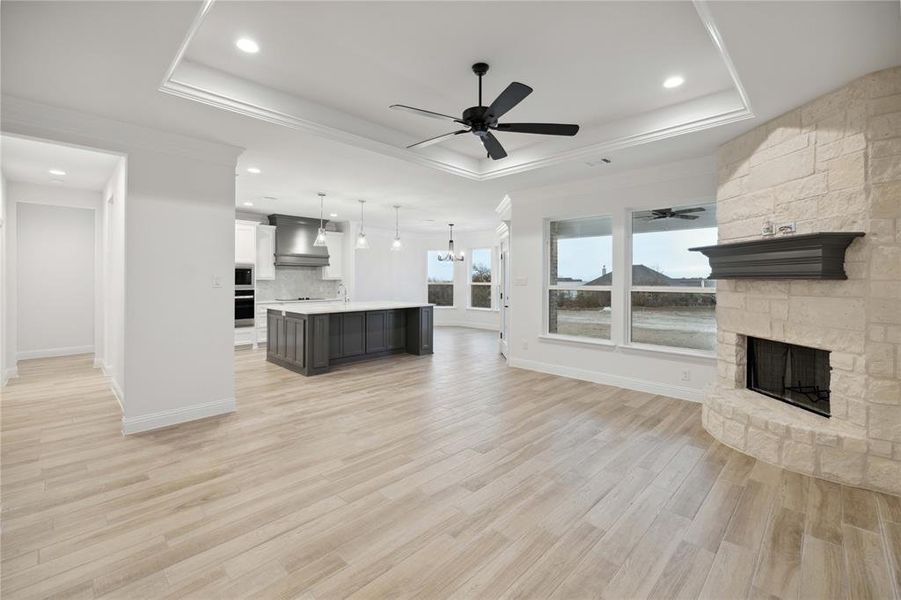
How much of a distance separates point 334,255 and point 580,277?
5.54 meters

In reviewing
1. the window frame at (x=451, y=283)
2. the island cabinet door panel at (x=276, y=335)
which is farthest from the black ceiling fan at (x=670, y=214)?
the window frame at (x=451, y=283)

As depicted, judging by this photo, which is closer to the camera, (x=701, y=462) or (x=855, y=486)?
(x=855, y=486)

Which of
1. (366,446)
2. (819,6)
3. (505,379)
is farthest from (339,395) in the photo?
(819,6)

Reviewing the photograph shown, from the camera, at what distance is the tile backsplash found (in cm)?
841

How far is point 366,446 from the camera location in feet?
10.6

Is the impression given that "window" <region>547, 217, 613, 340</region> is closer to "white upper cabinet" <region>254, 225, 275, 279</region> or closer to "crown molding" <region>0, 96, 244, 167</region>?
"crown molding" <region>0, 96, 244, 167</region>

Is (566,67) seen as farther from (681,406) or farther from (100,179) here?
(100,179)

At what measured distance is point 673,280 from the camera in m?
4.84

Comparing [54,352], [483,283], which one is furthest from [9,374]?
[483,283]

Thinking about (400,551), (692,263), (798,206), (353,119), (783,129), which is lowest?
(400,551)

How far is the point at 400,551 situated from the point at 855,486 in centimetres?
292

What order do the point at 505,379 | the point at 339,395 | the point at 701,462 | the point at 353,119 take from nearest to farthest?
the point at 701,462 < the point at 353,119 < the point at 339,395 < the point at 505,379

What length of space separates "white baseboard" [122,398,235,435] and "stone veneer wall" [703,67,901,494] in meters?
4.47

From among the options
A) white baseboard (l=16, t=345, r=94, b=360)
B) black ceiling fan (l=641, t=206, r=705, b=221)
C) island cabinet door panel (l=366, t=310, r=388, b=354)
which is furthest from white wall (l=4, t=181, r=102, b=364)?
black ceiling fan (l=641, t=206, r=705, b=221)
